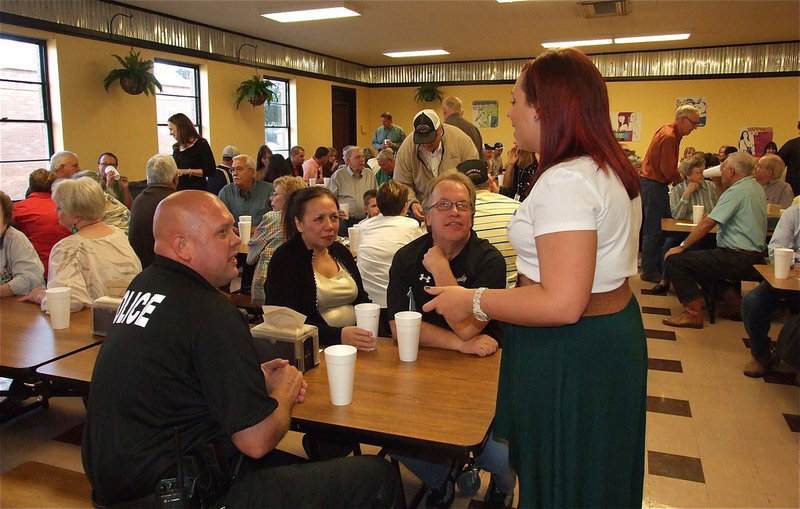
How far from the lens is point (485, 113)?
43.0 feet

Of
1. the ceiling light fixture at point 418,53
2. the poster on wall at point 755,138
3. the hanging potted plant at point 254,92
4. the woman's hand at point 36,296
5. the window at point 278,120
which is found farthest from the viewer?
the poster on wall at point 755,138

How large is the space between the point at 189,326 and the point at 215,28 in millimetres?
8725

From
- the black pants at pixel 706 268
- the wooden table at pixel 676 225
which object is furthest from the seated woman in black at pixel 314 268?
the wooden table at pixel 676 225

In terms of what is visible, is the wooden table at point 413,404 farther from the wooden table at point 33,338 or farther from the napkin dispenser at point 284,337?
the wooden table at point 33,338

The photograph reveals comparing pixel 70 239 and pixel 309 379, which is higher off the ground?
pixel 70 239

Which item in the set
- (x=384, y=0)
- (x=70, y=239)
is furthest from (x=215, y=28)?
(x=70, y=239)

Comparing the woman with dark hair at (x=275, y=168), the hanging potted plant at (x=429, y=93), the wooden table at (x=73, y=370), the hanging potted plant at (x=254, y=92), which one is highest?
the hanging potted plant at (x=429, y=93)

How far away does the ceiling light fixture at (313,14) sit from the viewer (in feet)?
24.2

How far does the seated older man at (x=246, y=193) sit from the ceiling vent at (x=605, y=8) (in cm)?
446

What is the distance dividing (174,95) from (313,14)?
2464mm

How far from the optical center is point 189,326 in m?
1.40

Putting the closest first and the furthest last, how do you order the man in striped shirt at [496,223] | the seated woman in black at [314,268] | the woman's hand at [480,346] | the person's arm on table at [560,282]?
the person's arm on table at [560,282] < the woman's hand at [480,346] < the seated woman in black at [314,268] < the man in striped shirt at [496,223]

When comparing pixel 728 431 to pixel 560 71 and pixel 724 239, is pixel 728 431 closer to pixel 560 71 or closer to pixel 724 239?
pixel 724 239

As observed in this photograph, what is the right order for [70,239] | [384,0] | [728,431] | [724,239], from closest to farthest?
1. [70,239]
2. [728,431]
3. [724,239]
4. [384,0]
